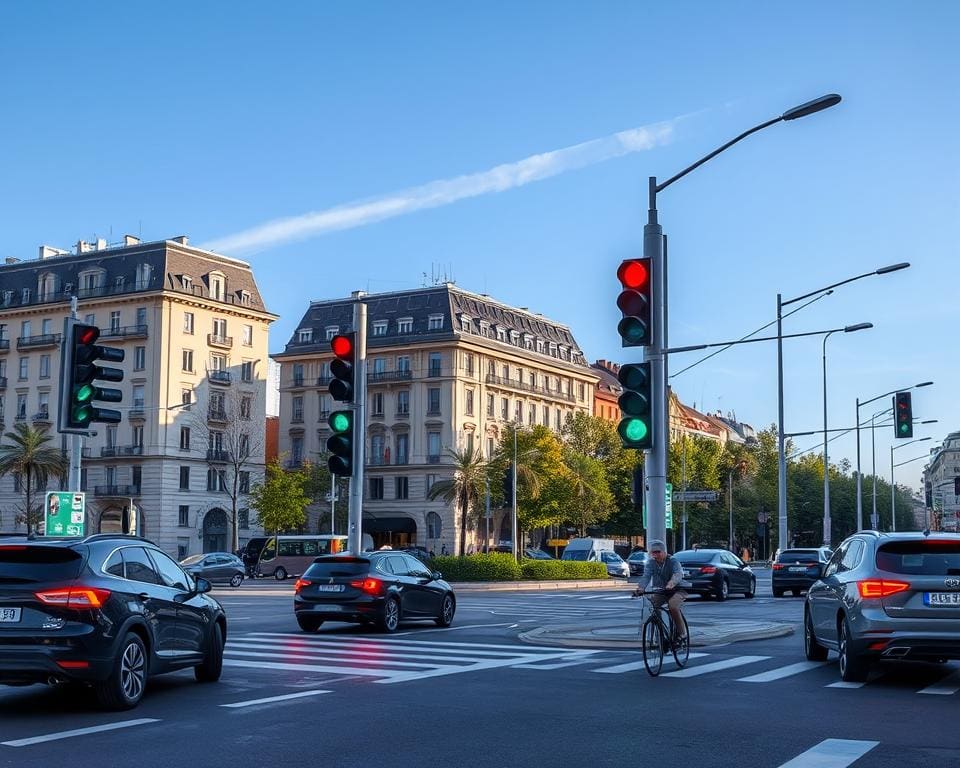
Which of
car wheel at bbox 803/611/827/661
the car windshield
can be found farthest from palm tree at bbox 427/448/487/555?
the car windshield

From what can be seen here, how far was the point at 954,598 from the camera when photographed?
1283cm

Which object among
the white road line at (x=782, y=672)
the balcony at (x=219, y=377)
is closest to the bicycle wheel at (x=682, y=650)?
the white road line at (x=782, y=672)

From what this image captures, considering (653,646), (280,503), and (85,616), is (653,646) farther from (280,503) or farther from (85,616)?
(280,503)

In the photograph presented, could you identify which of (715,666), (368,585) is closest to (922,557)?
(715,666)

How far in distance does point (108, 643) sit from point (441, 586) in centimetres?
1272

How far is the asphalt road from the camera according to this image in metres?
8.67

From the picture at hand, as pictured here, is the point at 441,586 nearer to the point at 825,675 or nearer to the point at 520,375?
the point at 825,675

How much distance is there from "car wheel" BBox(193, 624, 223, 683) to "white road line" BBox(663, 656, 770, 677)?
Result: 486 cm

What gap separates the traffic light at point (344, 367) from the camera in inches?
696

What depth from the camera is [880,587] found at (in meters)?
13.1

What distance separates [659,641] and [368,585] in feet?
26.3

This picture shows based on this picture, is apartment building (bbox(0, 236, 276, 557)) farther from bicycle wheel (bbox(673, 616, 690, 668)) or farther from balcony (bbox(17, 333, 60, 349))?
bicycle wheel (bbox(673, 616, 690, 668))

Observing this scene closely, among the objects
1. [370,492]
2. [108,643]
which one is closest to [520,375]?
[370,492]

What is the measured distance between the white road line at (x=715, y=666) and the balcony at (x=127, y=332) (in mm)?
68793
